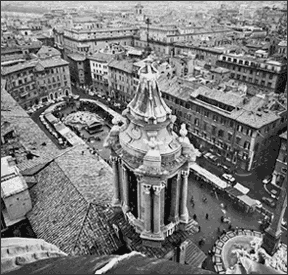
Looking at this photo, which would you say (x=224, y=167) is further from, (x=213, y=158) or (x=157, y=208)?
(x=157, y=208)

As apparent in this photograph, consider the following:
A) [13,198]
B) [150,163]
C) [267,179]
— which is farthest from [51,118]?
[150,163]

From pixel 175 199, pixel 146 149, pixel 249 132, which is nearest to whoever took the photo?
pixel 146 149

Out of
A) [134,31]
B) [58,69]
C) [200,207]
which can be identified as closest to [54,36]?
[134,31]

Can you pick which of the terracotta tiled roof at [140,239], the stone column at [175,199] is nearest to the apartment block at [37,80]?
the terracotta tiled roof at [140,239]

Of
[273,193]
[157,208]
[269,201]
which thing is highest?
[157,208]

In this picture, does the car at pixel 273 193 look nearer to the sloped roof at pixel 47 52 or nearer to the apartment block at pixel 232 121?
the apartment block at pixel 232 121
